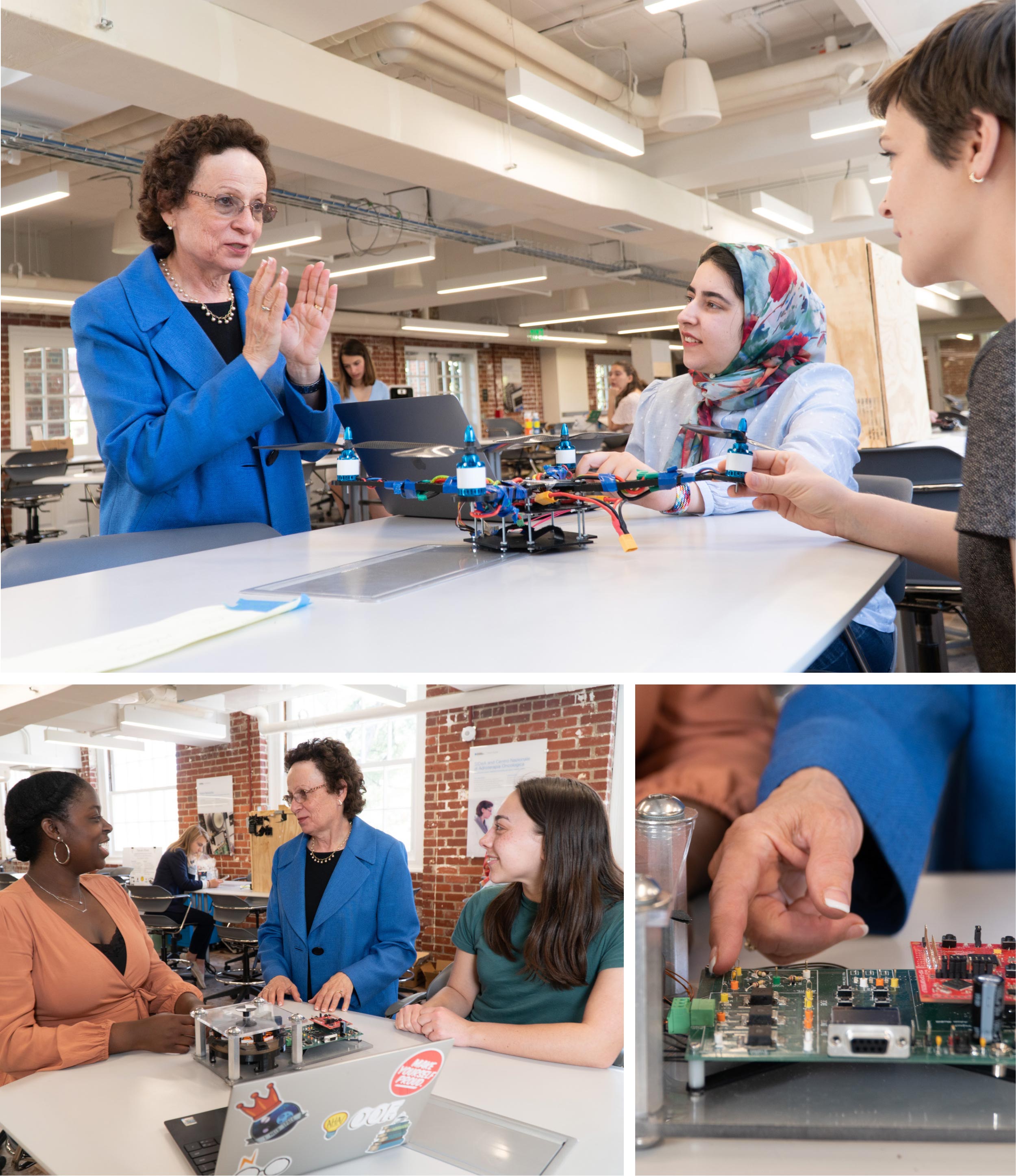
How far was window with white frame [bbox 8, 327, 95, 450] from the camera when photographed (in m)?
12.1

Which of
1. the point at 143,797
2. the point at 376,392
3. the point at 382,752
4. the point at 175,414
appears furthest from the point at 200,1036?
the point at 376,392

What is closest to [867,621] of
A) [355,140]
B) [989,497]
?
[989,497]

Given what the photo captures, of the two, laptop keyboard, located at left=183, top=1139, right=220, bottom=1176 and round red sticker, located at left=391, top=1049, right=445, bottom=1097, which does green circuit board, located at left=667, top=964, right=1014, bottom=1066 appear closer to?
round red sticker, located at left=391, top=1049, right=445, bottom=1097

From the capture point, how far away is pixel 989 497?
1.02 meters

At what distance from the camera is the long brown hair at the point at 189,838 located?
47.9 inches

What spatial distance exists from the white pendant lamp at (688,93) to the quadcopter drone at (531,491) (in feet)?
20.5

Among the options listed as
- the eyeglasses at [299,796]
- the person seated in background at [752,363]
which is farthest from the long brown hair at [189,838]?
the person seated in background at [752,363]

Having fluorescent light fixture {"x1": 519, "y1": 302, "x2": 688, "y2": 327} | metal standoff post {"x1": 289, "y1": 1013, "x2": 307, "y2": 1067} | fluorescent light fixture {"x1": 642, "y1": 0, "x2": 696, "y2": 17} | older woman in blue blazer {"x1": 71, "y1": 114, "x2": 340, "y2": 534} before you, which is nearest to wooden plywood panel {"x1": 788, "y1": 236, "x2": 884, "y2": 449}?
fluorescent light fixture {"x1": 642, "y1": 0, "x2": 696, "y2": 17}

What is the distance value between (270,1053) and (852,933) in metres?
0.66

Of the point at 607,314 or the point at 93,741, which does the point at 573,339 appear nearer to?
the point at 607,314

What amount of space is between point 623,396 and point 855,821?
9.58 metres

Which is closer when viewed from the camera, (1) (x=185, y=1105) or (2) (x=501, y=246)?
(1) (x=185, y=1105)

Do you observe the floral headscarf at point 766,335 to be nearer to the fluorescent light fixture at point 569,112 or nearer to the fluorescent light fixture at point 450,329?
the fluorescent light fixture at point 569,112

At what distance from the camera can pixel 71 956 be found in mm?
1303
